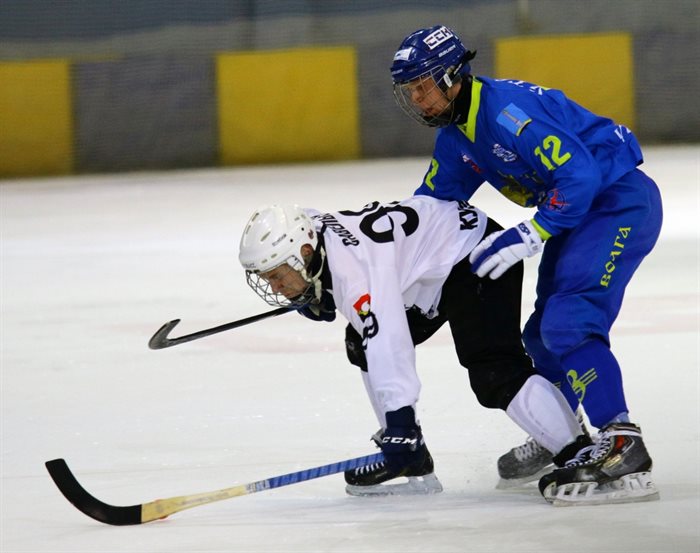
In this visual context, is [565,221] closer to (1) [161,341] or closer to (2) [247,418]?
(1) [161,341]

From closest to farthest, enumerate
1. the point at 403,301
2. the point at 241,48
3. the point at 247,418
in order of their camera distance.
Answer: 1. the point at 403,301
2. the point at 247,418
3. the point at 241,48

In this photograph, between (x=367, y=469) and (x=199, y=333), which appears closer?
(x=367, y=469)

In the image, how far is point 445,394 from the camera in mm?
4074

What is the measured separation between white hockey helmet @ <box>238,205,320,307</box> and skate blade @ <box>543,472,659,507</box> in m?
0.77

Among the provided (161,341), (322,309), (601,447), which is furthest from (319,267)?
(601,447)

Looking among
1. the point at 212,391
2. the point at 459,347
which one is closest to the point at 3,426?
the point at 212,391

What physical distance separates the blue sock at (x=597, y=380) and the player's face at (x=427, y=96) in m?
0.70

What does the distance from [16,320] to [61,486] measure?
2.67m

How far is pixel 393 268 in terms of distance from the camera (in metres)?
2.95

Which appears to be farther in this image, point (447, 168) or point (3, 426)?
point (3, 426)

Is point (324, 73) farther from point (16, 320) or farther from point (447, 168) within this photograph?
point (447, 168)

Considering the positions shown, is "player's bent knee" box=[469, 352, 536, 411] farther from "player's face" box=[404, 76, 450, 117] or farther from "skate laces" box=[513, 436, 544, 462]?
"player's face" box=[404, 76, 450, 117]

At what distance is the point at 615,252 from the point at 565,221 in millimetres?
172

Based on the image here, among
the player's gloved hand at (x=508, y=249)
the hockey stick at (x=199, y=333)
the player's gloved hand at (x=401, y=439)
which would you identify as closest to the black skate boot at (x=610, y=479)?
the player's gloved hand at (x=401, y=439)
